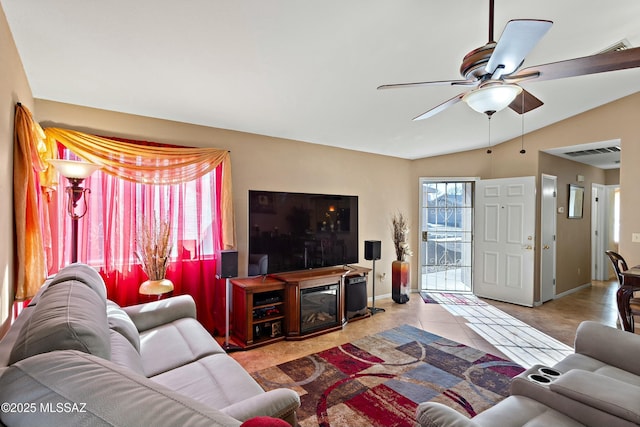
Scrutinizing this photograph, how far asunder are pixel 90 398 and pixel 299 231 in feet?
10.4

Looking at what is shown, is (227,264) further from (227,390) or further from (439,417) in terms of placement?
(439,417)

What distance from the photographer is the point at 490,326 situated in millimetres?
3889

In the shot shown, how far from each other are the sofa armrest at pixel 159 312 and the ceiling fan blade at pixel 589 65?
9.45ft

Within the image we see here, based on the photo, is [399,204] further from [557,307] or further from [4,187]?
[4,187]

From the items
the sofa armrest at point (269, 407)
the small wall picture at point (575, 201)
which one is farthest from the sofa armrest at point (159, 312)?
the small wall picture at point (575, 201)

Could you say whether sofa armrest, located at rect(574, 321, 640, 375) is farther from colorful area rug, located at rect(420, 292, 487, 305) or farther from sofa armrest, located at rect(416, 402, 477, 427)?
colorful area rug, located at rect(420, 292, 487, 305)

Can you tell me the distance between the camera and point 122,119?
3.03 metres

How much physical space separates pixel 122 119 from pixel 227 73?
4.63 ft

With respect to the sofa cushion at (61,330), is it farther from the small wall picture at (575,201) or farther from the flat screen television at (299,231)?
the small wall picture at (575,201)

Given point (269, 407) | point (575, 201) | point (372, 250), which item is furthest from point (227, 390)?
point (575, 201)

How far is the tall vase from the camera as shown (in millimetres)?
4852

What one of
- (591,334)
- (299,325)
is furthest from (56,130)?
(591,334)

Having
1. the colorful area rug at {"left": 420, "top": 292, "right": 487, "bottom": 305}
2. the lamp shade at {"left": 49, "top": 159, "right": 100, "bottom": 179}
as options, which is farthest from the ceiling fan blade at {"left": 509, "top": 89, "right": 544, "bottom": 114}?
the colorful area rug at {"left": 420, "top": 292, "right": 487, "bottom": 305}

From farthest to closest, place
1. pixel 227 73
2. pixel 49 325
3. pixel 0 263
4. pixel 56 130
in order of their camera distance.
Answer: pixel 56 130
pixel 227 73
pixel 0 263
pixel 49 325
